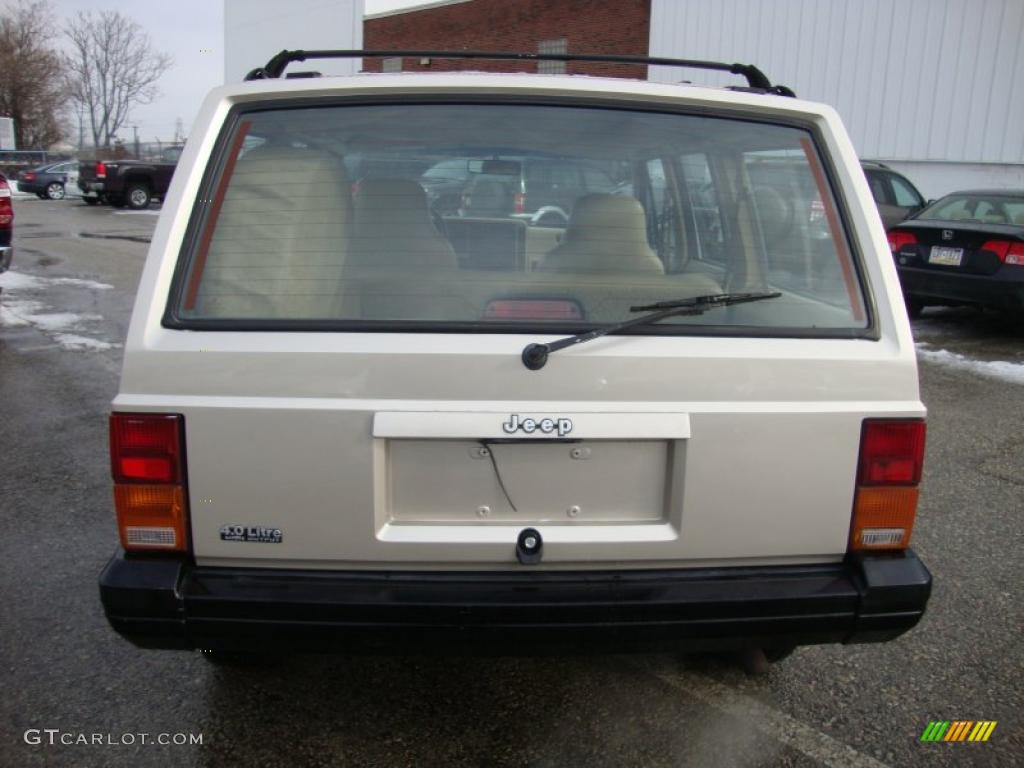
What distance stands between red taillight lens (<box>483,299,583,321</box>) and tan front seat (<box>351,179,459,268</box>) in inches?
6.7

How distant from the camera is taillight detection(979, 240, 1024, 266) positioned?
26.5 ft

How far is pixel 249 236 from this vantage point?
2258mm

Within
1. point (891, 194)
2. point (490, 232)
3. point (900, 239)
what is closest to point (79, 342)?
point (490, 232)

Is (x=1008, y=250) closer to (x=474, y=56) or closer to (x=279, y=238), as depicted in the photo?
(x=474, y=56)

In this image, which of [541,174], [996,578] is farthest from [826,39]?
[541,174]

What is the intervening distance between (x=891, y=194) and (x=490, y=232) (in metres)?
11.6

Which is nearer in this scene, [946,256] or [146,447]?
[146,447]

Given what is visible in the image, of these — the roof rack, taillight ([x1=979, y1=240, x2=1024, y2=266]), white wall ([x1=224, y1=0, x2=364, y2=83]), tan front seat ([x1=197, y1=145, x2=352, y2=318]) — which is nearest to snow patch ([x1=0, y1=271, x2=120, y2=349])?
the roof rack

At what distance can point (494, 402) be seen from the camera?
211 cm

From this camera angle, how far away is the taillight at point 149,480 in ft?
6.89

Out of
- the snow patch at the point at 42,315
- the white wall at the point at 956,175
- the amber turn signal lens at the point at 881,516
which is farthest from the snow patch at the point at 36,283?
the white wall at the point at 956,175

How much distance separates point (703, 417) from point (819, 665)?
1372 mm

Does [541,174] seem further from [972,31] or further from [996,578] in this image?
[972,31]

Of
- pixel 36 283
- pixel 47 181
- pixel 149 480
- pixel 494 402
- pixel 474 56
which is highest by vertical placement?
pixel 474 56
